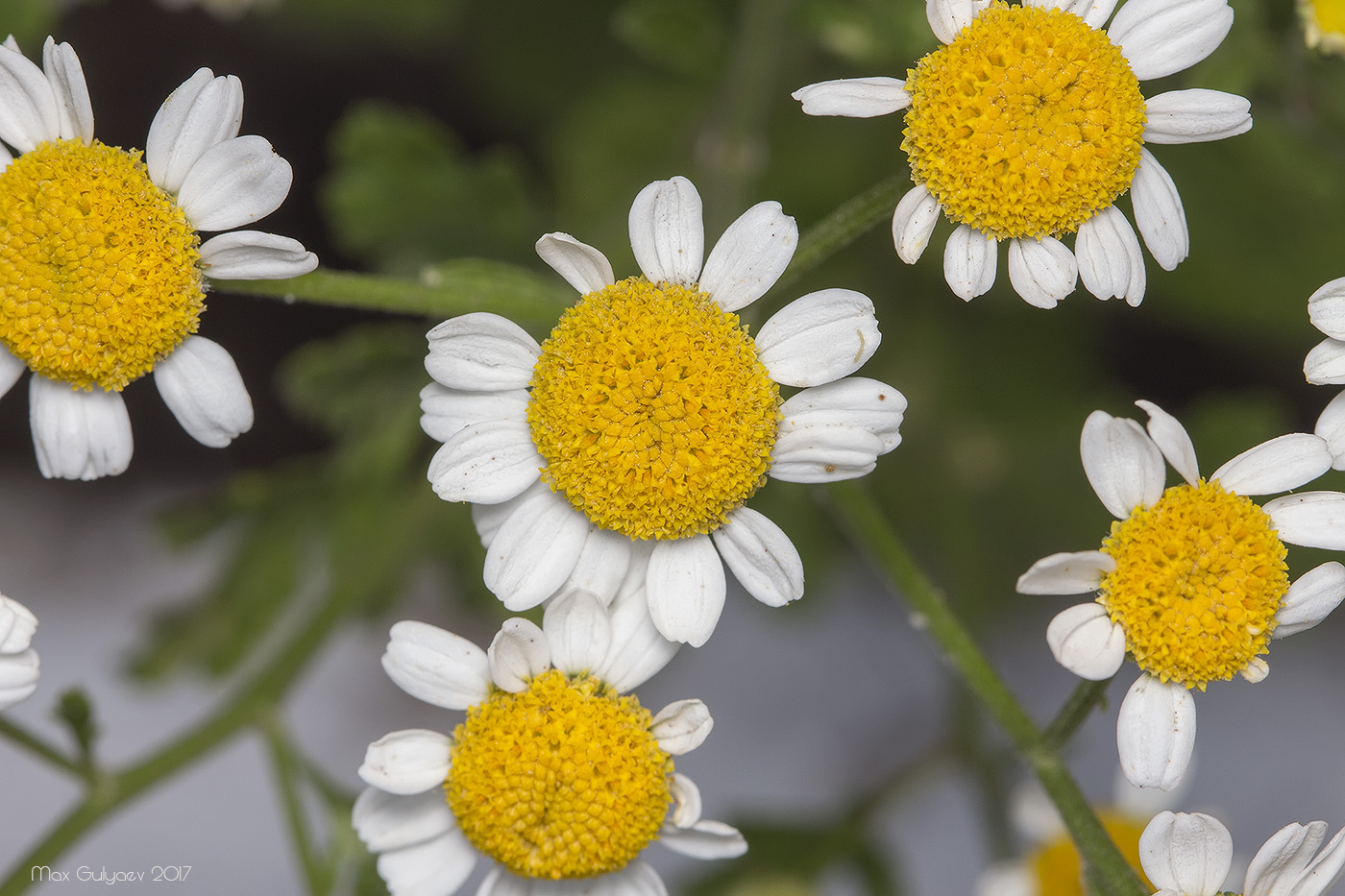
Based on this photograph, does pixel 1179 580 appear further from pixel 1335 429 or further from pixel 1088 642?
pixel 1335 429

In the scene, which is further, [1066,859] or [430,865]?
[1066,859]

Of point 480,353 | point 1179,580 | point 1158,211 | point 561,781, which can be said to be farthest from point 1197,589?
point 480,353

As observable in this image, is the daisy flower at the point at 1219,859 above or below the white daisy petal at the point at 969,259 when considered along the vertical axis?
below

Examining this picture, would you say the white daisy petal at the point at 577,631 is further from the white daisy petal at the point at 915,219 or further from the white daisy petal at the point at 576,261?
the white daisy petal at the point at 915,219

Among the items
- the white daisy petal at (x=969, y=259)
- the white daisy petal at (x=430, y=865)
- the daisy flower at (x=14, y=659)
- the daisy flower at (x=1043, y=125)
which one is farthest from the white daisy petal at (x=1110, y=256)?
the daisy flower at (x=14, y=659)

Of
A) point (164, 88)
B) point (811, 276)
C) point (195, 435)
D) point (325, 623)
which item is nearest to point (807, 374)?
point (195, 435)

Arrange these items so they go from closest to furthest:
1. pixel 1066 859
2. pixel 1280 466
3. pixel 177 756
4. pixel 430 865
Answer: pixel 1280 466 < pixel 430 865 < pixel 177 756 < pixel 1066 859

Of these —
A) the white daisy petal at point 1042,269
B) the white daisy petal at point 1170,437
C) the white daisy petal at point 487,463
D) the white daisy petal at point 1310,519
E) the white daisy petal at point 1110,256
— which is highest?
the white daisy petal at point 1110,256
